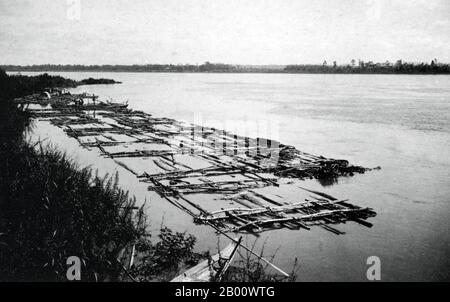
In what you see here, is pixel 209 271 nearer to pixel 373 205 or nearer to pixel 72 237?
pixel 72 237

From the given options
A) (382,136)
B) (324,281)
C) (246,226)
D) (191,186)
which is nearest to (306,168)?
(191,186)

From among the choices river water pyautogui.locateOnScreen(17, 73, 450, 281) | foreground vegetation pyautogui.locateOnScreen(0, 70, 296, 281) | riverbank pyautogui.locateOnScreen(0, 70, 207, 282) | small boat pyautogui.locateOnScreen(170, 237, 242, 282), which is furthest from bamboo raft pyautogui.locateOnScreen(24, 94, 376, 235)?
small boat pyautogui.locateOnScreen(170, 237, 242, 282)

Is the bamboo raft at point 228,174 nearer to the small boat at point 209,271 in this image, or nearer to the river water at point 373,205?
the river water at point 373,205

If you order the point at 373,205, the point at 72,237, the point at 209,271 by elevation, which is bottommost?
the point at 373,205

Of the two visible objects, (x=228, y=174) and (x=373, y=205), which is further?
(x=228, y=174)

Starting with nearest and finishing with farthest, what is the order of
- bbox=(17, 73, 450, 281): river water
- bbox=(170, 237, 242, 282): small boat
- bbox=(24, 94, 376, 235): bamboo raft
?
1. bbox=(170, 237, 242, 282): small boat
2. bbox=(17, 73, 450, 281): river water
3. bbox=(24, 94, 376, 235): bamboo raft

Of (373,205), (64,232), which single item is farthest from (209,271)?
(373,205)

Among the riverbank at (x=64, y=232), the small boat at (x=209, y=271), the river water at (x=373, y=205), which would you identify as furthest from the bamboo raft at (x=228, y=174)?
the small boat at (x=209, y=271)

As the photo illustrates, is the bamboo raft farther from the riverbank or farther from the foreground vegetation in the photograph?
the riverbank

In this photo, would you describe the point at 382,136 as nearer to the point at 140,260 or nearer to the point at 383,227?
the point at 383,227
